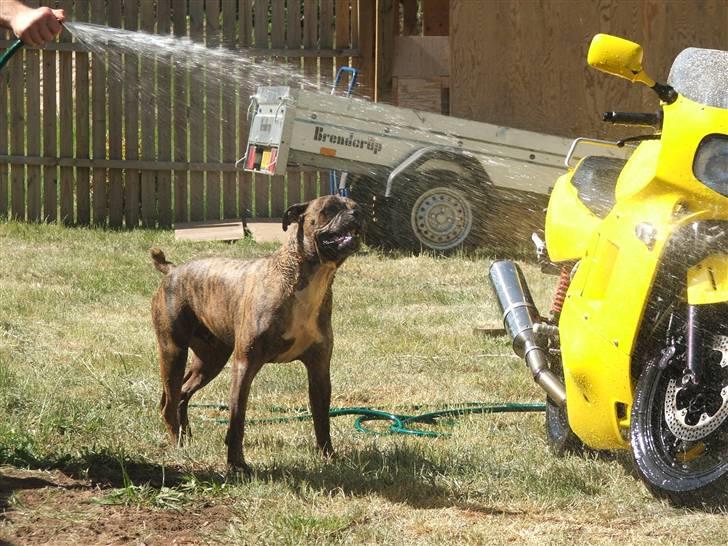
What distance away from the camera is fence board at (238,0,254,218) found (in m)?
13.7

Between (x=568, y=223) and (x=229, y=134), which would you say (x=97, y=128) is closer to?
(x=229, y=134)

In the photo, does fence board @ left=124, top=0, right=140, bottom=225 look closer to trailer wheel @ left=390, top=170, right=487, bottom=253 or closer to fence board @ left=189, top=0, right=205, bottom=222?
fence board @ left=189, top=0, right=205, bottom=222

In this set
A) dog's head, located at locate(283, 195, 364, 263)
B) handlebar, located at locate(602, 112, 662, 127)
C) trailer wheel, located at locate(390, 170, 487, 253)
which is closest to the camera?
handlebar, located at locate(602, 112, 662, 127)

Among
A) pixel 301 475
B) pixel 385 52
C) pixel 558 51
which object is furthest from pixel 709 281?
pixel 385 52

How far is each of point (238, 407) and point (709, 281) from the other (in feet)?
6.32

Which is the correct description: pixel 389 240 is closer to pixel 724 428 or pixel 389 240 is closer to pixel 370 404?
pixel 370 404

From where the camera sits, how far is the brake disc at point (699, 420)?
4.31 meters

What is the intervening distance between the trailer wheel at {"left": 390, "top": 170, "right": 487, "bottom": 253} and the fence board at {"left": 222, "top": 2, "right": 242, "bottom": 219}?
2.64m

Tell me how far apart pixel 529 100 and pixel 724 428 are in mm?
8995

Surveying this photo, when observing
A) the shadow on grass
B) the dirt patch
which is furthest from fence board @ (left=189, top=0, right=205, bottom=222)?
the dirt patch

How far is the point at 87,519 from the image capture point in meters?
4.48

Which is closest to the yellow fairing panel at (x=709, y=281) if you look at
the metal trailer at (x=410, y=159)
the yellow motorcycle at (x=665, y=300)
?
the yellow motorcycle at (x=665, y=300)

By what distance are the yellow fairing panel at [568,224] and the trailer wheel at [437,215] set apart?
6057 mm

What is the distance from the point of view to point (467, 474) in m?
5.20
